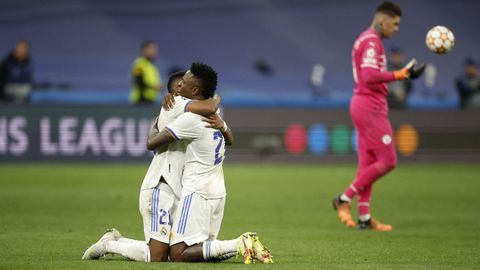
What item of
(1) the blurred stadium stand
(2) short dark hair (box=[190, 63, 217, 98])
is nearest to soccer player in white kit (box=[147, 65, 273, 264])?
(2) short dark hair (box=[190, 63, 217, 98])

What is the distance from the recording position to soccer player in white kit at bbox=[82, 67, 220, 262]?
300 inches

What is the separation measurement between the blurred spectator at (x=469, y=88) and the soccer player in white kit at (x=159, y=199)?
594 inches

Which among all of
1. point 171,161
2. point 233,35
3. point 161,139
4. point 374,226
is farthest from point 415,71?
point 233,35

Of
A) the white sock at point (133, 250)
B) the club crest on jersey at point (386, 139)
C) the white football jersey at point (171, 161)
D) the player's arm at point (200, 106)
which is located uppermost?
the player's arm at point (200, 106)

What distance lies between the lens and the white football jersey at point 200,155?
7633 mm

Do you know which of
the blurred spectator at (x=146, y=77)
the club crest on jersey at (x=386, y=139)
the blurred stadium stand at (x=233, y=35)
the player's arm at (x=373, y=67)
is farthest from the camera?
the blurred stadium stand at (x=233, y=35)

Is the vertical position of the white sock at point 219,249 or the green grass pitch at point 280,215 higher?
the white sock at point 219,249

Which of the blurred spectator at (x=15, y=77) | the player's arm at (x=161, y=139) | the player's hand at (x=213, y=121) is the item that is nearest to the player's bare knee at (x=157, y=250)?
the player's arm at (x=161, y=139)

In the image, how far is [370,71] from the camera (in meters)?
10.7

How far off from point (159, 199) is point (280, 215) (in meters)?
4.49

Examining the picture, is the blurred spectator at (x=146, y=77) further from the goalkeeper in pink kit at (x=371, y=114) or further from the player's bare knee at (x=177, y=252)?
the player's bare knee at (x=177, y=252)

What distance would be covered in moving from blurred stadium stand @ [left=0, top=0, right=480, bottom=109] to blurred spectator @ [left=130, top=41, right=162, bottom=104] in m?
5.81

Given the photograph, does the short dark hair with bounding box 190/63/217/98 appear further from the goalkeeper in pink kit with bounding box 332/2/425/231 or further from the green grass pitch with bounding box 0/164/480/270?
the goalkeeper in pink kit with bounding box 332/2/425/231

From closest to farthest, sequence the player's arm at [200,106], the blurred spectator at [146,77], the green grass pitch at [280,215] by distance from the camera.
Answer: the player's arm at [200,106] < the green grass pitch at [280,215] < the blurred spectator at [146,77]
